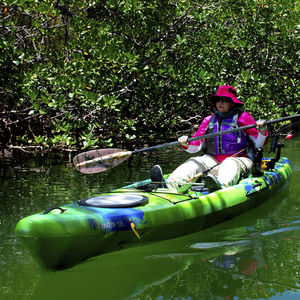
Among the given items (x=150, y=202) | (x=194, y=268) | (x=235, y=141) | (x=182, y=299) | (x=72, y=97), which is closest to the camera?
(x=182, y=299)

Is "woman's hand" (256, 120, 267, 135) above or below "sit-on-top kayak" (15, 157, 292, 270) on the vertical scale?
above

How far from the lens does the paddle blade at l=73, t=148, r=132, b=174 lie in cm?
466

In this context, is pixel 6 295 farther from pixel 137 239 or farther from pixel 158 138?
pixel 158 138

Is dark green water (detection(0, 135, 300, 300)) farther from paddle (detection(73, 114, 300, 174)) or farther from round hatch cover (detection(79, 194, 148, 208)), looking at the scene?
paddle (detection(73, 114, 300, 174))

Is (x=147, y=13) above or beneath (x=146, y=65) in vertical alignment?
above

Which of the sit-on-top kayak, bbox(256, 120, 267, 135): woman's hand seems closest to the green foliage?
bbox(256, 120, 267, 135): woman's hand

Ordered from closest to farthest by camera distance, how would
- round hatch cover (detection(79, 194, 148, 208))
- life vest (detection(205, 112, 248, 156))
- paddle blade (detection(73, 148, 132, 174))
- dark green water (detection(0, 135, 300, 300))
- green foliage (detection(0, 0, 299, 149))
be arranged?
dark green water (detection(0, 135, 300, 300)), round hatch cover (detection(79, 194, 148, 208)), paddle blade (detection(73, 148, 132, 174)), life vest (detection(205, 112, 248, 156)), green foliage (detection(0, 0, 299, 149))

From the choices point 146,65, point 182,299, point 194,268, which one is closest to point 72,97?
point 146,65

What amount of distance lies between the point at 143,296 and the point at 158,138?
5.57 meters

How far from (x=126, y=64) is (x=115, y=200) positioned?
318cm

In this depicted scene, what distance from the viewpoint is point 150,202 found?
382 centimetres

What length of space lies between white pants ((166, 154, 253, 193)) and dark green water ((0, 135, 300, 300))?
0.47 metres

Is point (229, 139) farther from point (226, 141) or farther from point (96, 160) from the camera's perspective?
point (96, 160)

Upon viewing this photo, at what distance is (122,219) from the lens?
3402mm
